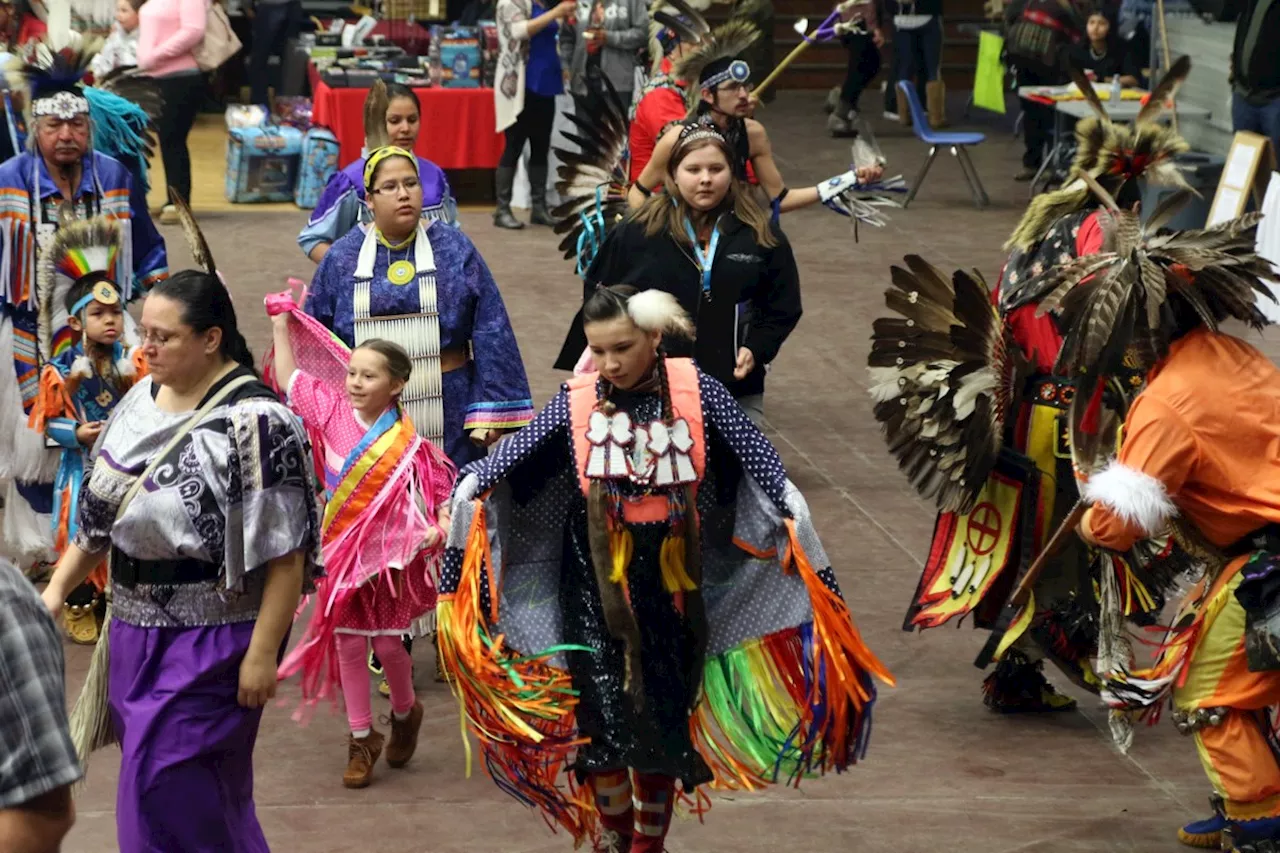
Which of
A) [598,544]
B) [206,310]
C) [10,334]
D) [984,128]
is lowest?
[984,128]

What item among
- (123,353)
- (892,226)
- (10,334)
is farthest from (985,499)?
(892,226)

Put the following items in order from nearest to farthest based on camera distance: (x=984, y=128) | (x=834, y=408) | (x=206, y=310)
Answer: (x=206, y=310) < (x=834, y=408) < (x=984, y=128)

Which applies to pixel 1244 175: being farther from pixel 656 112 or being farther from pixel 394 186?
pixel 394 186

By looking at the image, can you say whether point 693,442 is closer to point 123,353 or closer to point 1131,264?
point 1131,264

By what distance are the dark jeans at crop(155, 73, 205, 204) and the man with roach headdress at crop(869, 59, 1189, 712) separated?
7.55 m

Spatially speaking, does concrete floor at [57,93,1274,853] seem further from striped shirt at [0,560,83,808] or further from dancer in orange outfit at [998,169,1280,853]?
striped shirt at [0,560,83,808]

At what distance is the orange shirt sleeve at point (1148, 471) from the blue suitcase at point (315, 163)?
9550 mm

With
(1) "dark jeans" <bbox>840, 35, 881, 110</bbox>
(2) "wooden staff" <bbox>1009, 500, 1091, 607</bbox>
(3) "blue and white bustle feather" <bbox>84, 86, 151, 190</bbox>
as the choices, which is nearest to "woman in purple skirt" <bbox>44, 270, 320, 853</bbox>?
(2) "wooden staff" <bbox>1009, 500, 1091, 607</bbox>

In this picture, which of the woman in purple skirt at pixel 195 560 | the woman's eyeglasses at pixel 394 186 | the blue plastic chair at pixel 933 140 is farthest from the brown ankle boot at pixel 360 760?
the blue plastic chair at pixel 933 140

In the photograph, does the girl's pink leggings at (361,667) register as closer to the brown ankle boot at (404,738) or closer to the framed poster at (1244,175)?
the brown ankle boot at (404,738)

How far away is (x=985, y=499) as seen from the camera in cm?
561

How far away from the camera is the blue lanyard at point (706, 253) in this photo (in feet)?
19.6

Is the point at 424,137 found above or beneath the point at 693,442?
beneath

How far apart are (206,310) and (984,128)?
14233 mm
